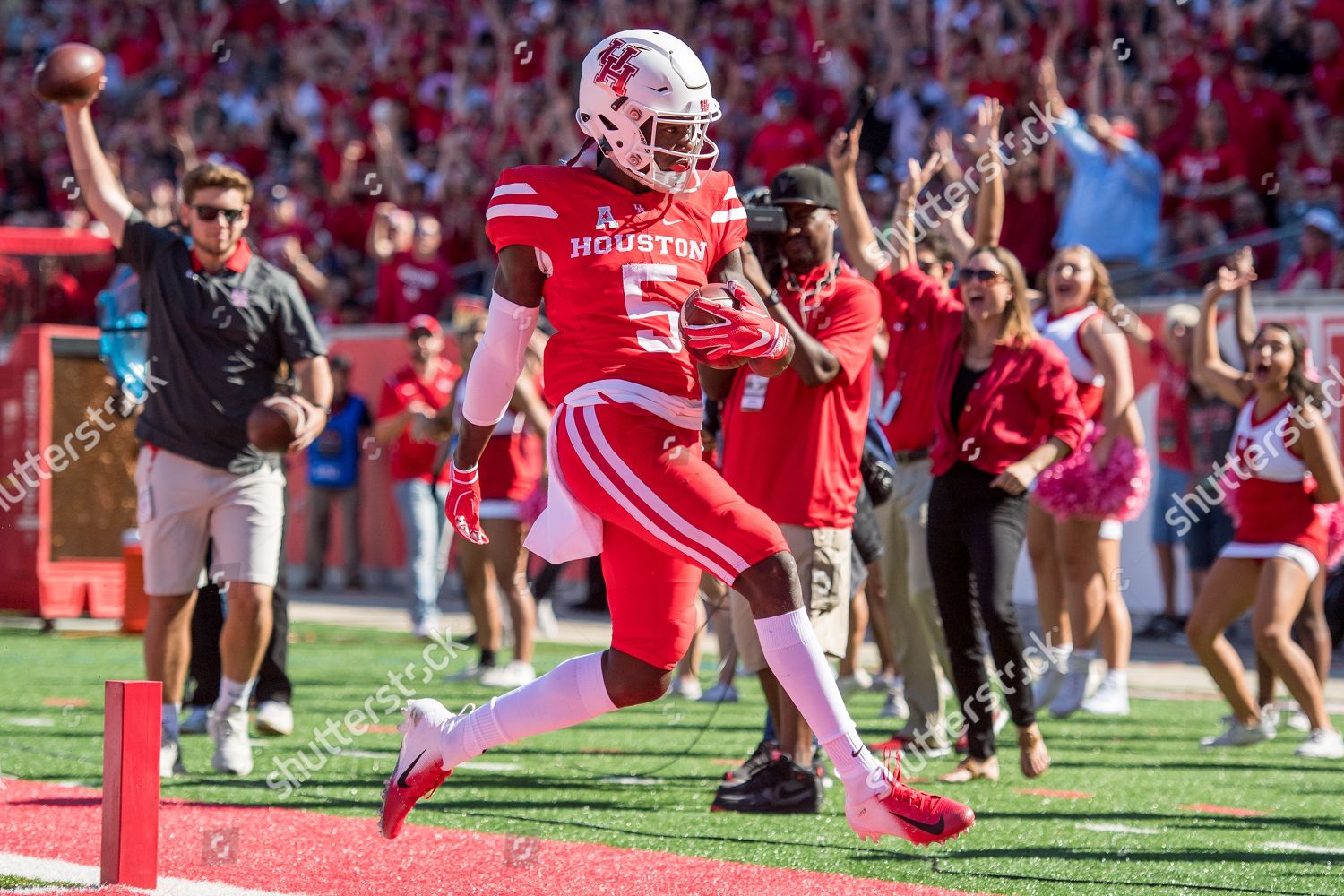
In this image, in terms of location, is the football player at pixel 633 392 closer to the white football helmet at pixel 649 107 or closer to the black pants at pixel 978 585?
the white football helmet at pixel 649 107

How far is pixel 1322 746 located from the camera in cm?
729

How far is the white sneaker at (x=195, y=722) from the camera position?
24.6ft

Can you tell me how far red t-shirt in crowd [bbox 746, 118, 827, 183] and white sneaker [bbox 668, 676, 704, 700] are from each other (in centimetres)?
609

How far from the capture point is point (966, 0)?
49.9ft

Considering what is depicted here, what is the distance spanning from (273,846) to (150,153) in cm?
1807

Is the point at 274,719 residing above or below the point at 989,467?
below

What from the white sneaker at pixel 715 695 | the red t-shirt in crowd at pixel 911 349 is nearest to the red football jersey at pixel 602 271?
the red t-shirt in crowd at pixel 911 349

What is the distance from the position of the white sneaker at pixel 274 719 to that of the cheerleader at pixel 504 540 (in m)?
1.75

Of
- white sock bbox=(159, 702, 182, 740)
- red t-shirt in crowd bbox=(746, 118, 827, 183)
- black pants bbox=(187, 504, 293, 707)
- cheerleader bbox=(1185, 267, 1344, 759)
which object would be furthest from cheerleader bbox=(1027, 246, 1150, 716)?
red t-shirt in crowd bbox=(746, 118, 827, 183)

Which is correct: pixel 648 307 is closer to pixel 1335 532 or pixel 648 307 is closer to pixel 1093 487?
pixel 1093 487

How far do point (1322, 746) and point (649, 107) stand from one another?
4468 millimetres

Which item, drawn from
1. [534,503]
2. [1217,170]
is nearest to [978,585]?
[534,503]

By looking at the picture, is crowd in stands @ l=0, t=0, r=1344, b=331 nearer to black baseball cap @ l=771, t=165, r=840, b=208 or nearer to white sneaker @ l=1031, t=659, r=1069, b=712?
black baseball cap @ l=771, t=165, r=840, b=208

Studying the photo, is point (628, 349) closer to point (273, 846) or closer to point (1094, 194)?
point (273, 846)
